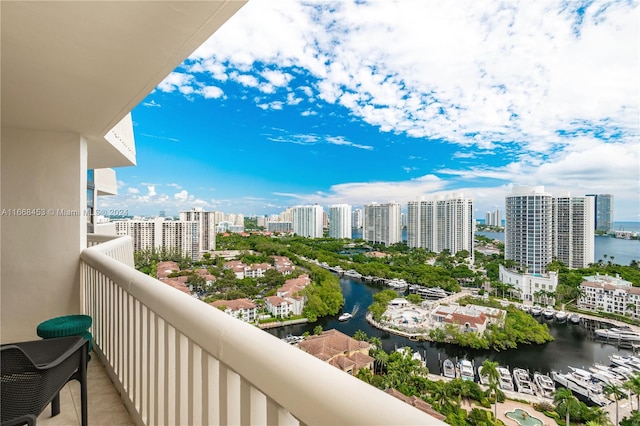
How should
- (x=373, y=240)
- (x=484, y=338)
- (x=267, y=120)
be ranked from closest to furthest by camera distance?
(x=484, y=338) < (x=373, y=240) < (x=267, y=120)

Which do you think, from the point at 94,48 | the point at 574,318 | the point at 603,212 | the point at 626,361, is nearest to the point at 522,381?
the point at 626,361

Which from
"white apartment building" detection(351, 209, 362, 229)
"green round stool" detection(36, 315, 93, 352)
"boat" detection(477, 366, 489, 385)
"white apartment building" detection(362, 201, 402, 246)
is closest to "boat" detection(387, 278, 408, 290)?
"boat" detection(477, 366, 489, 385)

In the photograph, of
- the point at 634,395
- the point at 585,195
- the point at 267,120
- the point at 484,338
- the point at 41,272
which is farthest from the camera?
the point at 267,120

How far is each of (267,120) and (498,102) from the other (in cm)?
1269

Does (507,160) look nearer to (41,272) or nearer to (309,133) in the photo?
(41,272)

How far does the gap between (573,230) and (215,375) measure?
494 centimetres

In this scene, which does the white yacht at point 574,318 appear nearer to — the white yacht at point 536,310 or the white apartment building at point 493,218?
the white yacht at point 536,310

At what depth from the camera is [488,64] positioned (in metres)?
5.62

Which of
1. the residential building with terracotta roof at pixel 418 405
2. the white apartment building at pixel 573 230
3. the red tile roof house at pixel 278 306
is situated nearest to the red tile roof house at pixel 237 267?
the red tile roof house at pixel 278 306

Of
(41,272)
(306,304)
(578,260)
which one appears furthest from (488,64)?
(41,272)

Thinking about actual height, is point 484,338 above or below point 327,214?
below

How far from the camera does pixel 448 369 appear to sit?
2.90m

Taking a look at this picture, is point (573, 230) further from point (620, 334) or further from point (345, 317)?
point (345, 317)

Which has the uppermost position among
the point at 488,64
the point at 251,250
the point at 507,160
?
the point at 488,64
